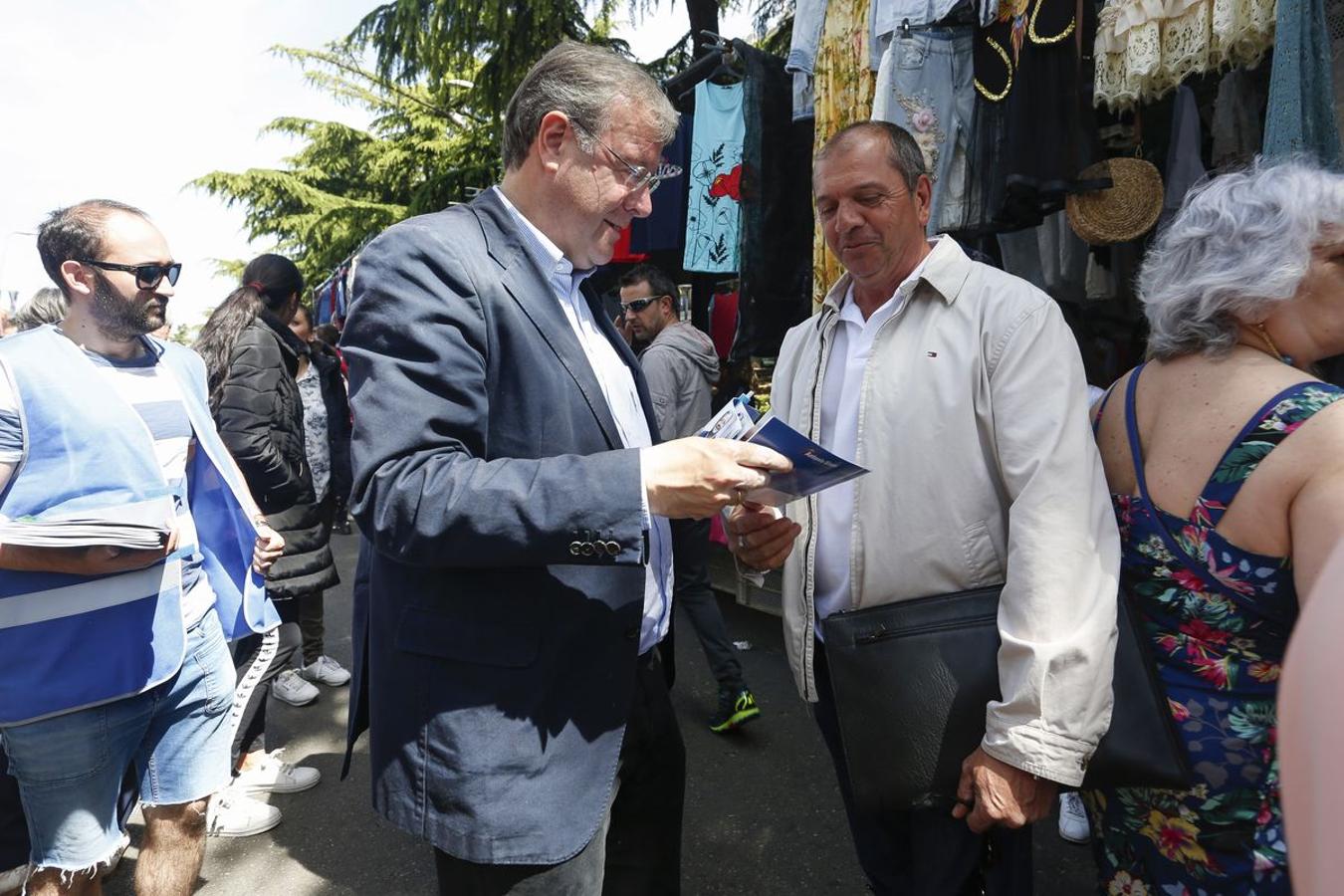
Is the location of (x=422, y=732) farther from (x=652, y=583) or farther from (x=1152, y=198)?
(x=1152, y=198)

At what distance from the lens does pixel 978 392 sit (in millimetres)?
1531

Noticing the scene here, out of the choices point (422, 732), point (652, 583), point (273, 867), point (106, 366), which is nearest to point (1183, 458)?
point (652, 583)

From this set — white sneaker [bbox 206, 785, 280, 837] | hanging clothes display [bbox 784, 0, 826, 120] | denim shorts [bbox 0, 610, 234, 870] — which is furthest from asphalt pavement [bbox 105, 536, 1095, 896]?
hanging clothes display [bbox 784, 0, 826, 120]

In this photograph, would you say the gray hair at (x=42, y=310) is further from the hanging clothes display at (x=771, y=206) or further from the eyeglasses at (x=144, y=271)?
the hanging clothes display at (x=771, y=206)

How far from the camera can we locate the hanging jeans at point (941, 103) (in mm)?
3230

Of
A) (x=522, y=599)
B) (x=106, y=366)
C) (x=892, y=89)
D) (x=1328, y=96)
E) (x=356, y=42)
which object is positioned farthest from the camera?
(x=356, y=42)

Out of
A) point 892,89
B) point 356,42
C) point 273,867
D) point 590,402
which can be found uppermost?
point 356,42

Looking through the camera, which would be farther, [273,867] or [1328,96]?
[273,867]

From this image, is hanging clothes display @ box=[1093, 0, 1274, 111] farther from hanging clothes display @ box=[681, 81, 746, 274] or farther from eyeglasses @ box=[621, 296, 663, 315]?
eyeglasses @ box=[621, 296, 663, 315]

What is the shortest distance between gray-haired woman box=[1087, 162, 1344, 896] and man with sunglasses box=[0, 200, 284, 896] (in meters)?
2.20

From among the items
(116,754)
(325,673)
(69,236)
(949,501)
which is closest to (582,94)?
(949,501)

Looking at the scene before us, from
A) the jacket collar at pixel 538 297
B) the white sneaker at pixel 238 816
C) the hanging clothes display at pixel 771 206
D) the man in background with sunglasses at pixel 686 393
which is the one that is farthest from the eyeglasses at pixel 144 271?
the hanging clothes display at pixel 771 206

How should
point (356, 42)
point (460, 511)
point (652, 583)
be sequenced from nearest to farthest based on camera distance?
point (460, 511), point (652, 583), point (356, 42)

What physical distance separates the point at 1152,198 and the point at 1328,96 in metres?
0.60
